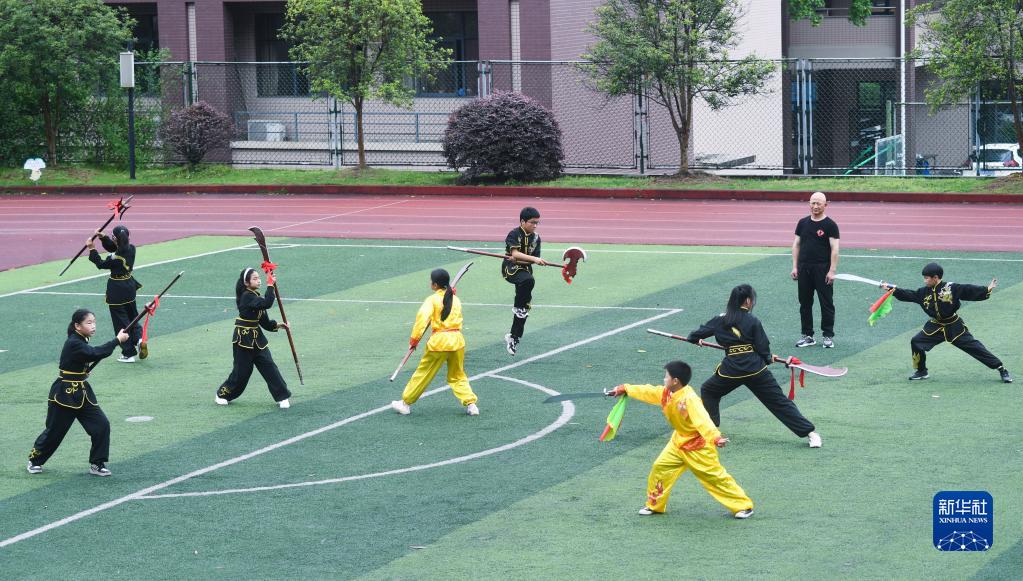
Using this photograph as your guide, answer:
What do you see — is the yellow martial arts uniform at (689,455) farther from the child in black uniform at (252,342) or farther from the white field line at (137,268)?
the white field line at (137,268)

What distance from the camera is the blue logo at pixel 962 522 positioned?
8.62 meters

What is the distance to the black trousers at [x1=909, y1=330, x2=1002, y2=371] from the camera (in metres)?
14.5

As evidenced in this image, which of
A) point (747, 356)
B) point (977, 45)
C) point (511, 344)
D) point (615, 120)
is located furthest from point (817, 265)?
point (615, 120)

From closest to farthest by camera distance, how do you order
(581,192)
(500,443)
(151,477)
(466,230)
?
(151,477) < (500,443) < (466,230) < (581,192)

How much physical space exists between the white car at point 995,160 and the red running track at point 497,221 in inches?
170

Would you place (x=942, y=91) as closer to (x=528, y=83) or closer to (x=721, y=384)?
(x=528, y=83)

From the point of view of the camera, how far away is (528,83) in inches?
1581

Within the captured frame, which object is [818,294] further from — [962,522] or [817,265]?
[962,522]

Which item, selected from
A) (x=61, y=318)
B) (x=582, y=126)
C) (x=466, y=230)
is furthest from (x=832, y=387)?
(x=582, y=126)

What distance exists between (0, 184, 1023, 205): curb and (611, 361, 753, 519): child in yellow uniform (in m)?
22.8

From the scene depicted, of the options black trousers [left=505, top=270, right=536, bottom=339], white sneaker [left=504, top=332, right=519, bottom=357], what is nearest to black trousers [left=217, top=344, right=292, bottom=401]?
white sneaker [left=504, top=332, right=519, bottom=357]

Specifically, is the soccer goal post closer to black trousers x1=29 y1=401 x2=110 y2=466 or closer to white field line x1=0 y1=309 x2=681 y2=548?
white field line x1=0 y1=309 x2=681 y2=548

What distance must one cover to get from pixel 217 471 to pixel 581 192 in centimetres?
2327

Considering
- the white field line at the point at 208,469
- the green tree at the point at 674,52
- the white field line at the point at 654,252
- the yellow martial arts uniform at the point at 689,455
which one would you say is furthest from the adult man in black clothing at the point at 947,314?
the green tree at the point at 674,52
